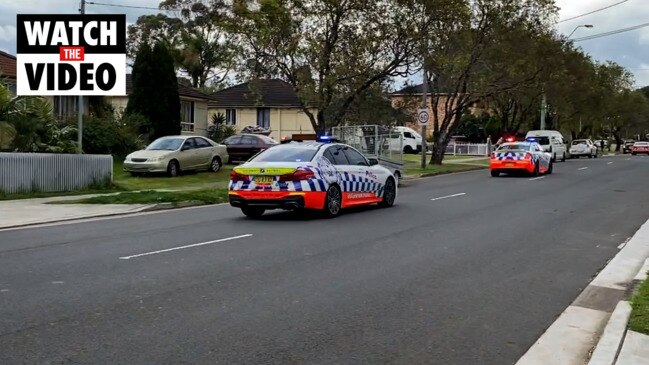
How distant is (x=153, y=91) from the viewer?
3469cm

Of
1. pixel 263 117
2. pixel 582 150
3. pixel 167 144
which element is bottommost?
pixel 582 150

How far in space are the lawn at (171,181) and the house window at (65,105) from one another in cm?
633

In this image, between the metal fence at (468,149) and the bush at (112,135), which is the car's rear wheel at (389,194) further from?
the metal fence at (468,149)

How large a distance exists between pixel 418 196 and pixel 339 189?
20.4ft

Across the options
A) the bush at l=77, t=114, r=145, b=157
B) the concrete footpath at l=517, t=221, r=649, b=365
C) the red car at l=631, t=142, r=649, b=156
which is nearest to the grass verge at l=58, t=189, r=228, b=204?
the bush at l=77, t=114, r=145, b=157

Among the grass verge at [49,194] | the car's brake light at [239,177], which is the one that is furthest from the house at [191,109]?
the car's brake light at [239,177]

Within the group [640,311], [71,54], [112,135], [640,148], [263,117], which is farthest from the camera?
[640,148]

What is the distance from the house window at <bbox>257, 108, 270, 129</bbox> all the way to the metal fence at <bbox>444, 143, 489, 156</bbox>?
54.2 feet

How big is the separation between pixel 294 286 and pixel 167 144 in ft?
66.2

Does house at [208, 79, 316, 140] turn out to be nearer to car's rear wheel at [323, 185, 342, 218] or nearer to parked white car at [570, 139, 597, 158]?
parked white car at [570, 139, 597, 158]

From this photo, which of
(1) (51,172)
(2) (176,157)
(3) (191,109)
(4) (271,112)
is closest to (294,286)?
(1) (51,172)

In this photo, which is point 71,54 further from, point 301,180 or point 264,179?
point 301,180

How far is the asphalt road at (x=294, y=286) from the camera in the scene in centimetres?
601

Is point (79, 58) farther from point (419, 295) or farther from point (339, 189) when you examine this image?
point (419, 295)
